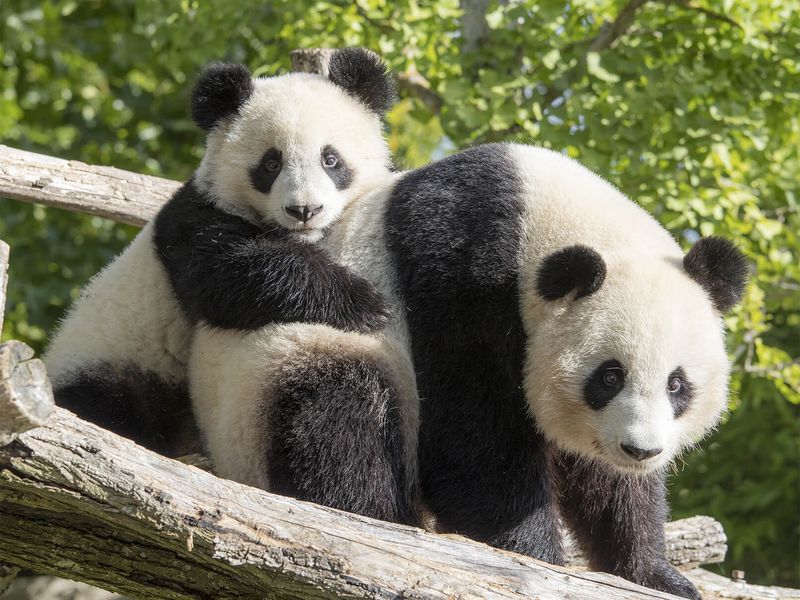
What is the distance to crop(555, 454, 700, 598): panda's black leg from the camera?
12.8ft

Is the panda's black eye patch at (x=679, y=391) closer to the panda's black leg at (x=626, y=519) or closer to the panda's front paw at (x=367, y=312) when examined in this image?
the panda's black leg at (x=626, y=519)

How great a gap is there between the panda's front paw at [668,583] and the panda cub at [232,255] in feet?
4.71

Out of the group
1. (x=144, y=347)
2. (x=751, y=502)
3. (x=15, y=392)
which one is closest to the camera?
(x=15, y=392)

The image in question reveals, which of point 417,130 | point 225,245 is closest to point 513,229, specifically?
point 225,245

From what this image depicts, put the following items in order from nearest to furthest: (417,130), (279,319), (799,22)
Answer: (279,319) → (799,22) → (417,130)

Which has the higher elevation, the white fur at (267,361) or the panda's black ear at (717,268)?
the panda's black ear at (717,268)

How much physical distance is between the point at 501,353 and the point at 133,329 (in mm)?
1473

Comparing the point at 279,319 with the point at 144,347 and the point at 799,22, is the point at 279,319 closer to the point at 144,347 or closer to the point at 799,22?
the point at 144,347

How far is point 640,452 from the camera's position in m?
3.23

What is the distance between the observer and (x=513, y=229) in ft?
11.9

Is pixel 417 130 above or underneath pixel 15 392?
underneath

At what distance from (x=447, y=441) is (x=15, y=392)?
163 centimetres

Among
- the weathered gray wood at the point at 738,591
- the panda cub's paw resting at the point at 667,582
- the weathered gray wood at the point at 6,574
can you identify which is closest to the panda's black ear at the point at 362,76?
the panda cub's paw resting at the point at 667,582

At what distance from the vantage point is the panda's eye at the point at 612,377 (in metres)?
3.39
